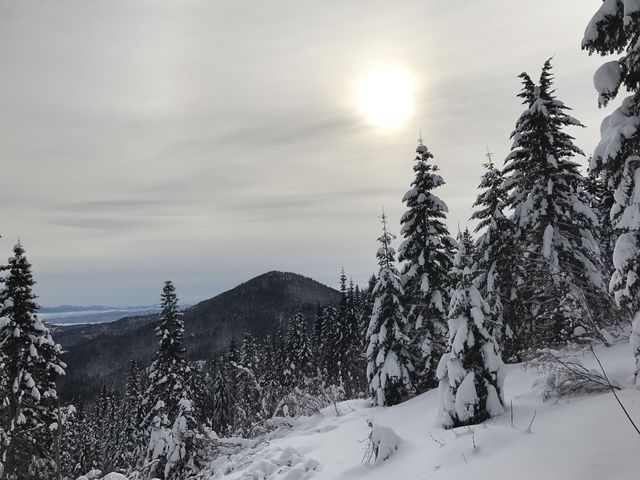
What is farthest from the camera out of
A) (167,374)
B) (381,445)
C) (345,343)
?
(345,343)

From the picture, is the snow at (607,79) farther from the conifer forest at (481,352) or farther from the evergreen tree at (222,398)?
the evergreen tree at (222,398)

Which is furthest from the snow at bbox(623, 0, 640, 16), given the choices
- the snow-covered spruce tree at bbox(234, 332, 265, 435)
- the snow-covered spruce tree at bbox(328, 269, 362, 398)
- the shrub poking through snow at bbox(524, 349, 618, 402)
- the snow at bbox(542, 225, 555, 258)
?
the snow-covered spruce tree at bbox(234, 332, 265, 435)

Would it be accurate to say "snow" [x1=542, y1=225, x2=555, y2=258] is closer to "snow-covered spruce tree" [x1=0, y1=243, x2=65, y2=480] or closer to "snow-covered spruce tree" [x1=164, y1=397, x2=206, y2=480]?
"snow-covered spruce tree" [x1=164, y1=397, x2=206, y2=480]

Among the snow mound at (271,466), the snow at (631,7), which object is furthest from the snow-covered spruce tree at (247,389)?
the snow at (631,7)

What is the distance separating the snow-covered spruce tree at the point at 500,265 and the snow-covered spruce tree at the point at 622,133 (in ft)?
40.2

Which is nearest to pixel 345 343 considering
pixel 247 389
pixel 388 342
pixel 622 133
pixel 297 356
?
pixel 297 356

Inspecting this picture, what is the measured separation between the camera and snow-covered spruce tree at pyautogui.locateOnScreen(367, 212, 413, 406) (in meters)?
20.0

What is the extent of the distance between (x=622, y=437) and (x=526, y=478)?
137cm

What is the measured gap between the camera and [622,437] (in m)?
5.23

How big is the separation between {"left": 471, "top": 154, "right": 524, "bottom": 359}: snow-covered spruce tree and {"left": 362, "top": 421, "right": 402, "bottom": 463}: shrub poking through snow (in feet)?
40.2

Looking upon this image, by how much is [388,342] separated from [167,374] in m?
13.5

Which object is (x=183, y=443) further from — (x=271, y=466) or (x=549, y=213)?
(x=549, y=213)

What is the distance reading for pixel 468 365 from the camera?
34.4 ft

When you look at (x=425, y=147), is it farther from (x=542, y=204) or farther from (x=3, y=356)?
(x=3, y=356)
